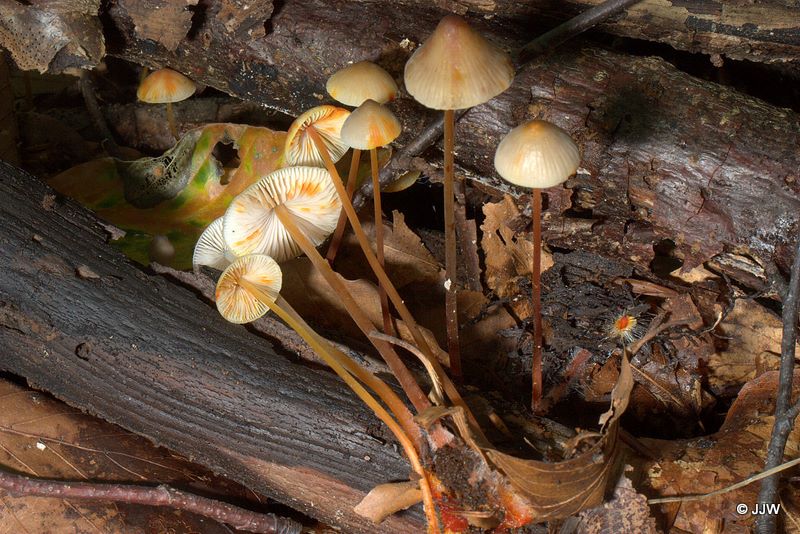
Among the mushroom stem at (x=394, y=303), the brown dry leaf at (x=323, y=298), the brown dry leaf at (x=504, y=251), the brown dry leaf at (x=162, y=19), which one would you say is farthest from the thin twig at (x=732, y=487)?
the brown dry leaf at (x=162, y=19)

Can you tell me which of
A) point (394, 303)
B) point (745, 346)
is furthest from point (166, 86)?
point (745, 346)

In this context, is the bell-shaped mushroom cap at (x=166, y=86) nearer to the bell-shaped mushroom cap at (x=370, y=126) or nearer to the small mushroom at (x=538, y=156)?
the bell-shaped mushroom cap at (x=370, y=126)

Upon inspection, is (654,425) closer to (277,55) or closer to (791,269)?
(791,269)

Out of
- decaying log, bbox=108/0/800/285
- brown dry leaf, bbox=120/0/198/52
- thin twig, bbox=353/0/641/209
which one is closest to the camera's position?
decaying log, bbox=108/0/800/285

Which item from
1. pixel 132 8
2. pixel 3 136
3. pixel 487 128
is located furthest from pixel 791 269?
pixel 3 136

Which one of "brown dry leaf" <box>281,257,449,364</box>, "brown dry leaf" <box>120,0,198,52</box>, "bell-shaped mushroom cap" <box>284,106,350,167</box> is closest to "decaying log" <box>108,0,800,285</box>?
"brown dry leaf" <box>120,0,198,52</box>

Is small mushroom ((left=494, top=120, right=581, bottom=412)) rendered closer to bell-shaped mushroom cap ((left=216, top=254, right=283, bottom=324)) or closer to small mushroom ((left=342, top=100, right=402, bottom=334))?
small mushroom ((left=342, top=100, right=402, bottom=334))
